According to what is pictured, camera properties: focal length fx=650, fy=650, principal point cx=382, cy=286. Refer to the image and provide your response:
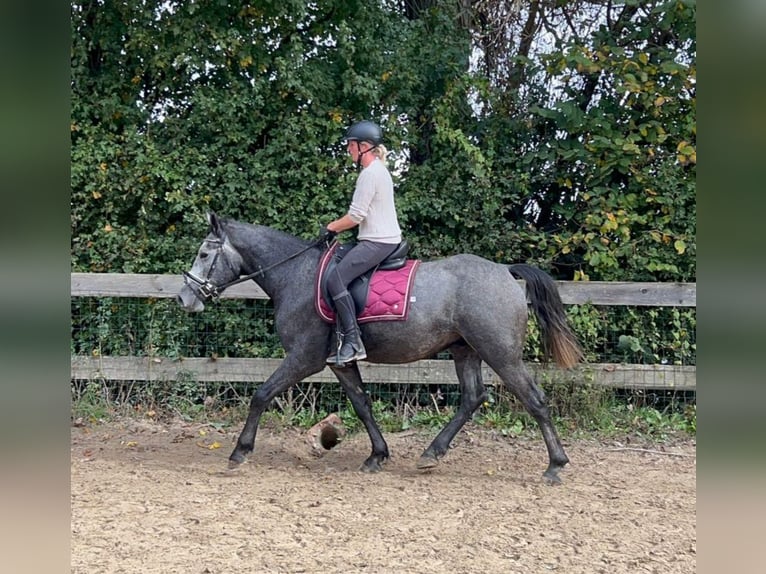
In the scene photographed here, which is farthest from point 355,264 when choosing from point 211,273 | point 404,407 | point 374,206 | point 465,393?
point 404,407

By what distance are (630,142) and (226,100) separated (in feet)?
14.7

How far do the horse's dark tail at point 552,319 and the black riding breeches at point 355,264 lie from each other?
123 centimetres

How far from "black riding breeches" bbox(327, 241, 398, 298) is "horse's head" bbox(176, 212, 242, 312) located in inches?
36.9

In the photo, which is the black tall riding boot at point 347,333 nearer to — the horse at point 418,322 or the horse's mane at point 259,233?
the horse at point 418,322

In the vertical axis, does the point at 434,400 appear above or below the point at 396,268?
below

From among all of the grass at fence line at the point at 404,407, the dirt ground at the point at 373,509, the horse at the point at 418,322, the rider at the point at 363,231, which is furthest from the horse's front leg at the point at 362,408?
the grass at fence line at the point at 404,407

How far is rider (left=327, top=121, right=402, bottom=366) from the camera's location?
193 inches

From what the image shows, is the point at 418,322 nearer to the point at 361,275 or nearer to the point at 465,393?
the point at 361,275

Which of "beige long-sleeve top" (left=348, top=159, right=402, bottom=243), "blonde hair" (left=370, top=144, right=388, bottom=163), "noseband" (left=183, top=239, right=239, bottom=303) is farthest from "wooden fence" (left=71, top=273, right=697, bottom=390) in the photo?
"blonde hair" (left=370, top=144, right=388, bottom=163)

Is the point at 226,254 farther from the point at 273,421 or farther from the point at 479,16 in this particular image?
the point at 479,16

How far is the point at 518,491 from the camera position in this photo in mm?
4766

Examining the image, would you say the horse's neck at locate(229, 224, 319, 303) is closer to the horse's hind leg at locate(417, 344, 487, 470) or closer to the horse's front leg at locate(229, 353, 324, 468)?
the horse's front leg at locate(229, 353, 324, 468)

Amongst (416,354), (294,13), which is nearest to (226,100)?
(294,13)

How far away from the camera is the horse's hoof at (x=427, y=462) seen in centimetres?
524
